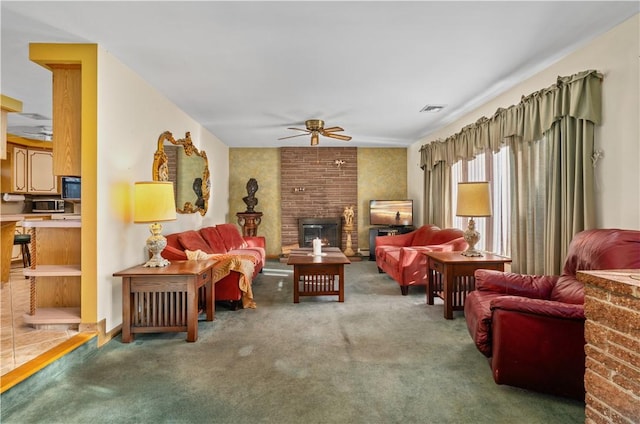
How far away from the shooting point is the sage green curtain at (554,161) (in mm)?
2615

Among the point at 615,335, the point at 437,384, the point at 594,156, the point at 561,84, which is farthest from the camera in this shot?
the point at 561,84

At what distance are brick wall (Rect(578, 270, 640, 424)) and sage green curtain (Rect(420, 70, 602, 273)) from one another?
136 cm

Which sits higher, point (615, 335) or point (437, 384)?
point (615, 335)

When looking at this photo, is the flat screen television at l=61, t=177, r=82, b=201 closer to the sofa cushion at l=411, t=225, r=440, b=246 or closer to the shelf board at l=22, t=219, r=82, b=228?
the shelf board at l=22, t=219, r=82, b=228

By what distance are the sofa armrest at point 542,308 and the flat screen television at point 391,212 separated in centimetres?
481

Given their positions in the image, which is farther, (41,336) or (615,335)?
(41,336)

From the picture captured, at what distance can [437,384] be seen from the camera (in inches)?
81.5

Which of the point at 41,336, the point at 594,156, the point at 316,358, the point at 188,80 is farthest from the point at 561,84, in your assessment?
the point at 41,336

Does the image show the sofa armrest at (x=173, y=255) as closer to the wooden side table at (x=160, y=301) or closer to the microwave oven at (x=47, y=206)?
the wooden side table at (x=160, y=301)

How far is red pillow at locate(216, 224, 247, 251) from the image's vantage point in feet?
16.9

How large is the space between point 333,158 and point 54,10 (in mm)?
5525

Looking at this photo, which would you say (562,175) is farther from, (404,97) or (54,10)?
(54,10)

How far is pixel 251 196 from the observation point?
6.87 meters

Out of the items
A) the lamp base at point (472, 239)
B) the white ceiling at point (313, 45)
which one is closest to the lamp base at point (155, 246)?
the white ceiling at point (313, 45)
